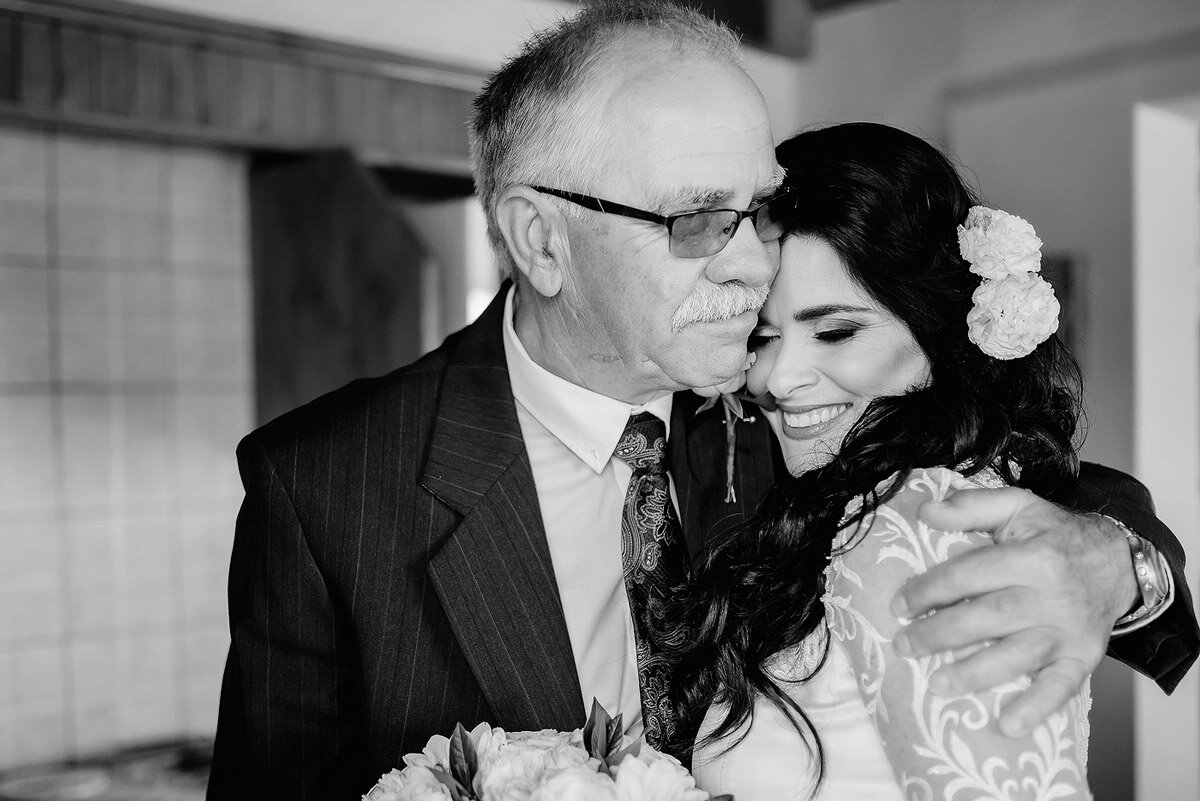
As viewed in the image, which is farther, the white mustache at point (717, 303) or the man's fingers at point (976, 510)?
the white mustache at point (717, 303)

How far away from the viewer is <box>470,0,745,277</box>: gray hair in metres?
1.70

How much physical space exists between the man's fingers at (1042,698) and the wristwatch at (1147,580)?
1.09 ft

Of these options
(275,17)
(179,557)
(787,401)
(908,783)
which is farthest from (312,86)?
(908,783)

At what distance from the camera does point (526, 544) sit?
1.63 m

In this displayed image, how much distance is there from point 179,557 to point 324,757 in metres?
1.87

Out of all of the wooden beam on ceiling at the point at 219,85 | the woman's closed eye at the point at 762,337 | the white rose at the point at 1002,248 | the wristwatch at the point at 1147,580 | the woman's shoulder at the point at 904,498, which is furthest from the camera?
the wooden beam on ceiling at the point at 219,85

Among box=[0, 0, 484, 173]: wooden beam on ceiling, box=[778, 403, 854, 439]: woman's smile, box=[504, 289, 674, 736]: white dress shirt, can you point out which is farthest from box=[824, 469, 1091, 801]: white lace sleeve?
box=[0, 0, 484, 173]: wooden beam on ceiling

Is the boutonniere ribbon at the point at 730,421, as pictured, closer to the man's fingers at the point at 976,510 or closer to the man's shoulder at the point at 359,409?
the man's shoulder at the point at 359,409

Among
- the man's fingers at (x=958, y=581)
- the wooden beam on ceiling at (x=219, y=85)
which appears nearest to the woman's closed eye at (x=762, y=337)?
the man's fingers at (x=958, y=581)

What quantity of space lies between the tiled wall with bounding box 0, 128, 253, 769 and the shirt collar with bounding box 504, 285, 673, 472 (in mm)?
1909

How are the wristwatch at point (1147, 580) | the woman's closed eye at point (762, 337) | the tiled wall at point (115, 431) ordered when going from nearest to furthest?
the wristwatch at point (1147, 580) → the woman's closed eye at point (762, 337) → the tiled wall at point (115, 431)

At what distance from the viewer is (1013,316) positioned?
4.78ft

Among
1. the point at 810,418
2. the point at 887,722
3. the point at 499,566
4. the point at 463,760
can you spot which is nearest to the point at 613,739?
the point at 463,760

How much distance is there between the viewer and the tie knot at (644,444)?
176cm
